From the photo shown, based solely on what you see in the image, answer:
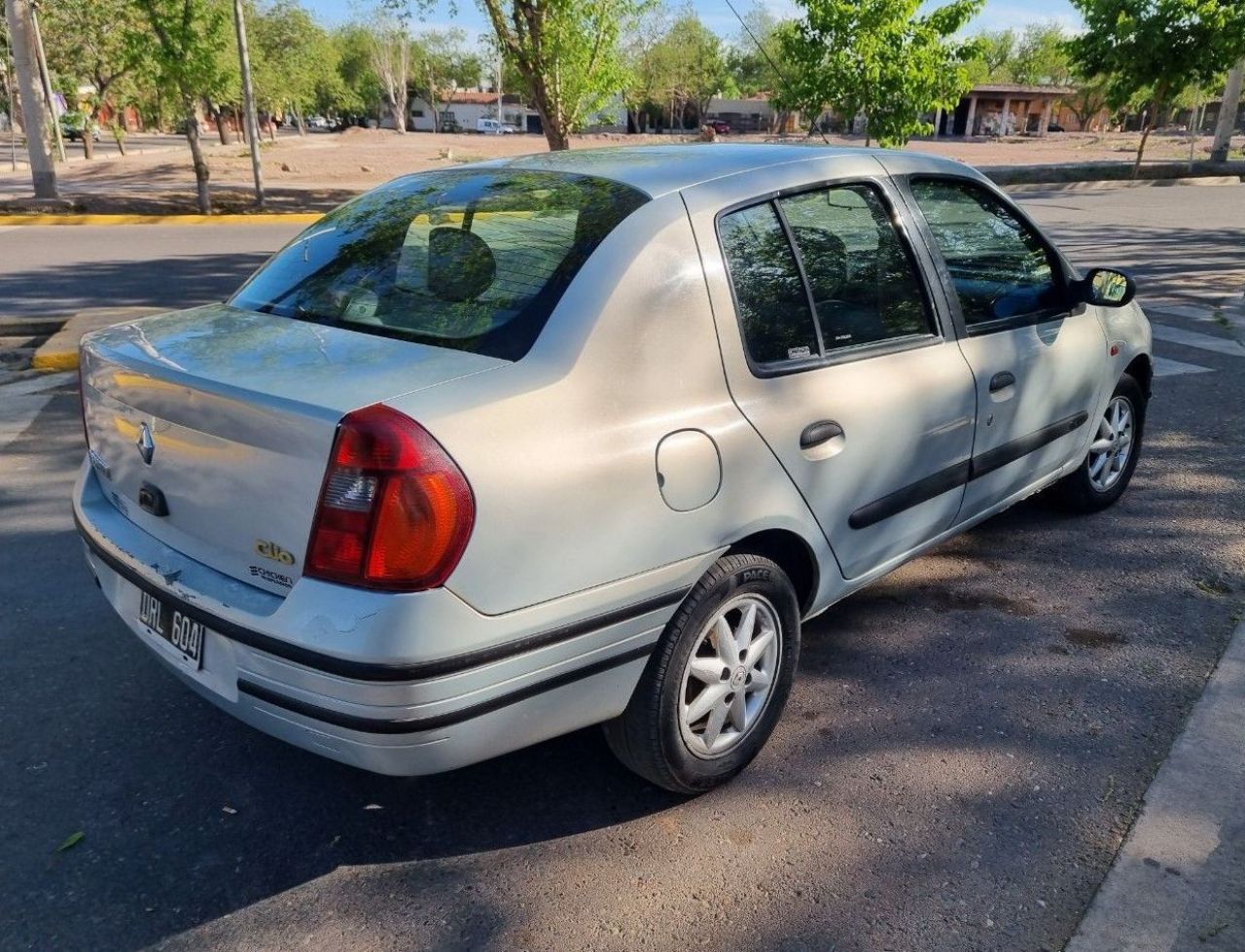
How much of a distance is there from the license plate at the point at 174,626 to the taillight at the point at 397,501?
562 millimetres

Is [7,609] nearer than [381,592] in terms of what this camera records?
No

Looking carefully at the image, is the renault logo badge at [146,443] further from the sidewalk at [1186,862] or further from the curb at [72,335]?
the curb at [72,335]

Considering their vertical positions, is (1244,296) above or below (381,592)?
below

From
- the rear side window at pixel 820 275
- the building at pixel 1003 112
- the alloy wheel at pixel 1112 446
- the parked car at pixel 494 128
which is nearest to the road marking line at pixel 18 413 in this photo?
the rear side window at pixel 820 275

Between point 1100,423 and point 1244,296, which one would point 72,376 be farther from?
point 1244,296

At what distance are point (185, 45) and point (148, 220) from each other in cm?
291

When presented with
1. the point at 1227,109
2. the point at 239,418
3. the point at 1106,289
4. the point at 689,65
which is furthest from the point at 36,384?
the point at 689,65

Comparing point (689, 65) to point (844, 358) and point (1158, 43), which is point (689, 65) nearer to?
point (1158, 43)

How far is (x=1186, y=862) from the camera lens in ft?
8.25

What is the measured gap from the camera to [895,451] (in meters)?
3.12

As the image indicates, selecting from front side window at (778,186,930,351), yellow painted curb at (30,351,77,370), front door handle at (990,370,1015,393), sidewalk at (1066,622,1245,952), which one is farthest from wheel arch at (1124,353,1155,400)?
yellow painted curb at (30,351,77,370)

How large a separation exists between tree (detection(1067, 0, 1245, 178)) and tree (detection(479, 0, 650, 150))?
14.8m

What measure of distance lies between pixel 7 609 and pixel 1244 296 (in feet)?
37.0

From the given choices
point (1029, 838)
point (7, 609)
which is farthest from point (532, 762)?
point (7, 609)
